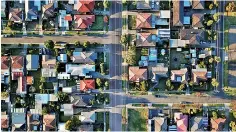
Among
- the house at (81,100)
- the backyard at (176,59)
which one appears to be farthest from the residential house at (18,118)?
the backyard at (176,59)

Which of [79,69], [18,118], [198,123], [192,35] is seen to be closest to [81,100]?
[79,69]

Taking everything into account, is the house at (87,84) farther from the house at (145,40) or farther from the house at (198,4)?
the house at (198,4)

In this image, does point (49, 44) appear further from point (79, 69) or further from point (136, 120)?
point (136, 120)

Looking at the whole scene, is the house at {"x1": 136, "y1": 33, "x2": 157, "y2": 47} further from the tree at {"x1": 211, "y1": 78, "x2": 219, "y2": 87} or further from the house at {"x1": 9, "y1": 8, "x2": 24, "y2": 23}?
the house at {"x1": 9, "y1": 8, "x2": 24, "y2": 23}

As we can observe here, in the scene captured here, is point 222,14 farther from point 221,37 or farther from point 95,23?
point 95,23

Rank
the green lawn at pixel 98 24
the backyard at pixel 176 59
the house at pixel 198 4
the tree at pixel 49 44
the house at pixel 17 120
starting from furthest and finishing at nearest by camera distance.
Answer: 1. the backyard at pixel 176 59
2. the green lawn at pixel 98 24
3. the house at pixel 17 120
4. the house at pixel 198 4
5. the tree at pixel 49 44

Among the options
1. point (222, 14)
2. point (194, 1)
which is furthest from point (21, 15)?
point (222, 14)
